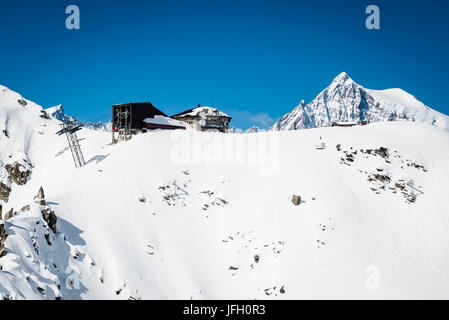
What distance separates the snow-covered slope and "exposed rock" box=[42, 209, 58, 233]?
0.28m

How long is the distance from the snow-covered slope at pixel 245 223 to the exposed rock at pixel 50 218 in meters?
0.28

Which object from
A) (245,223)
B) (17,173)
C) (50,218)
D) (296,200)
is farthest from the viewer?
(17,173)

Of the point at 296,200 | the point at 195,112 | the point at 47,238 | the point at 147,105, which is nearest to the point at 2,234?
the point at 47,238

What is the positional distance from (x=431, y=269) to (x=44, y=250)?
3158 cm

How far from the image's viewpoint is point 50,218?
72.3ft

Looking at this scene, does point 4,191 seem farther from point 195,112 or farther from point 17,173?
point 195,112

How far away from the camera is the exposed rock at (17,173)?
49875 mm

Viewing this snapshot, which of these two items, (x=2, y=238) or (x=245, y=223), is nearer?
(x=2, y=238)

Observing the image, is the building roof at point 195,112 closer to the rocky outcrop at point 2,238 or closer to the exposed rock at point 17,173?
the exposed rock at point 17,173

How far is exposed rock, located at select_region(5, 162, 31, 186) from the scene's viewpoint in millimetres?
49875

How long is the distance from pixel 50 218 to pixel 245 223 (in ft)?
59.6

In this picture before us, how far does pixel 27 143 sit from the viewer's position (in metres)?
57.6

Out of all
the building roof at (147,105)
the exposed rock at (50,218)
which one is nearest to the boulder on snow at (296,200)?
the exposed rock at (50,218)

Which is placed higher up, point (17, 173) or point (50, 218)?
point (17, 173)
